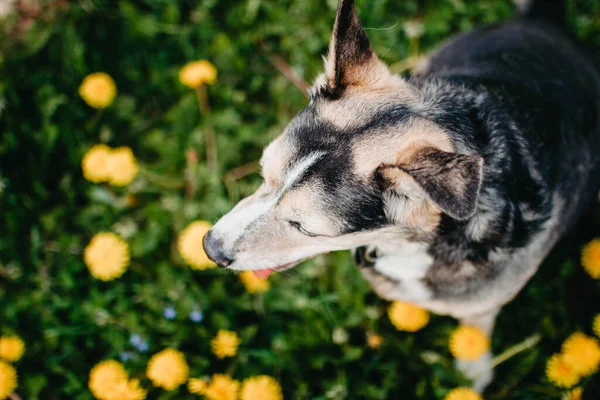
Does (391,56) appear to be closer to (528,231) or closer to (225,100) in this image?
(225,100)

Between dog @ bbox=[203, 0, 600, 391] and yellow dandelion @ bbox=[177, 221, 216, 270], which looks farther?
yellow dandelion @ bbox=[177, 221, 216, 270]

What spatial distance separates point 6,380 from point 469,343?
127 inches

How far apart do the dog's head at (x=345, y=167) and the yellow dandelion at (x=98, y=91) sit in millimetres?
2006

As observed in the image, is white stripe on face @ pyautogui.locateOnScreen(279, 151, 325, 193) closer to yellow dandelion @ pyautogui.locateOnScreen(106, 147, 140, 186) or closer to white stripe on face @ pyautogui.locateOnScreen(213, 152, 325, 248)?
white stripe on face @ pyautogui.locateOnScreen(213, 152, 325, 248)

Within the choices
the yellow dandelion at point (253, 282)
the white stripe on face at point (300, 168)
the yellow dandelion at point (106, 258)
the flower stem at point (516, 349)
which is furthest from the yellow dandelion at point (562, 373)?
the yellow dandelion at point (106, 258)

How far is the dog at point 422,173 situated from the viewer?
2123 mm

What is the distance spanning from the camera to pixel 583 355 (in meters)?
2.75

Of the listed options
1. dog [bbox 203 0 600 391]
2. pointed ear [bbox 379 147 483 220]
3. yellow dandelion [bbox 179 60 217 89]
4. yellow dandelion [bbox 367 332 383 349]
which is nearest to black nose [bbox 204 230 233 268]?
dog [bbox 203 0 600 391]

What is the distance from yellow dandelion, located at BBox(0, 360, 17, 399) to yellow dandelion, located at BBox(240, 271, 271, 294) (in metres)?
1.75

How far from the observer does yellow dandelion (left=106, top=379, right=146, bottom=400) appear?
9.46 feet

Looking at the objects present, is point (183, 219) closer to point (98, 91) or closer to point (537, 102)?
point (98, 91)

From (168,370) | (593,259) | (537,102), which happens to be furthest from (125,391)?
(593,259)

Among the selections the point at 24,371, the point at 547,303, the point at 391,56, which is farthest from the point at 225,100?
the point at 547,303

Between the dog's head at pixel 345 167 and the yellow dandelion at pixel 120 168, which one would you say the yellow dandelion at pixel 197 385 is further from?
the yellow dandelion at pixel 120 168
